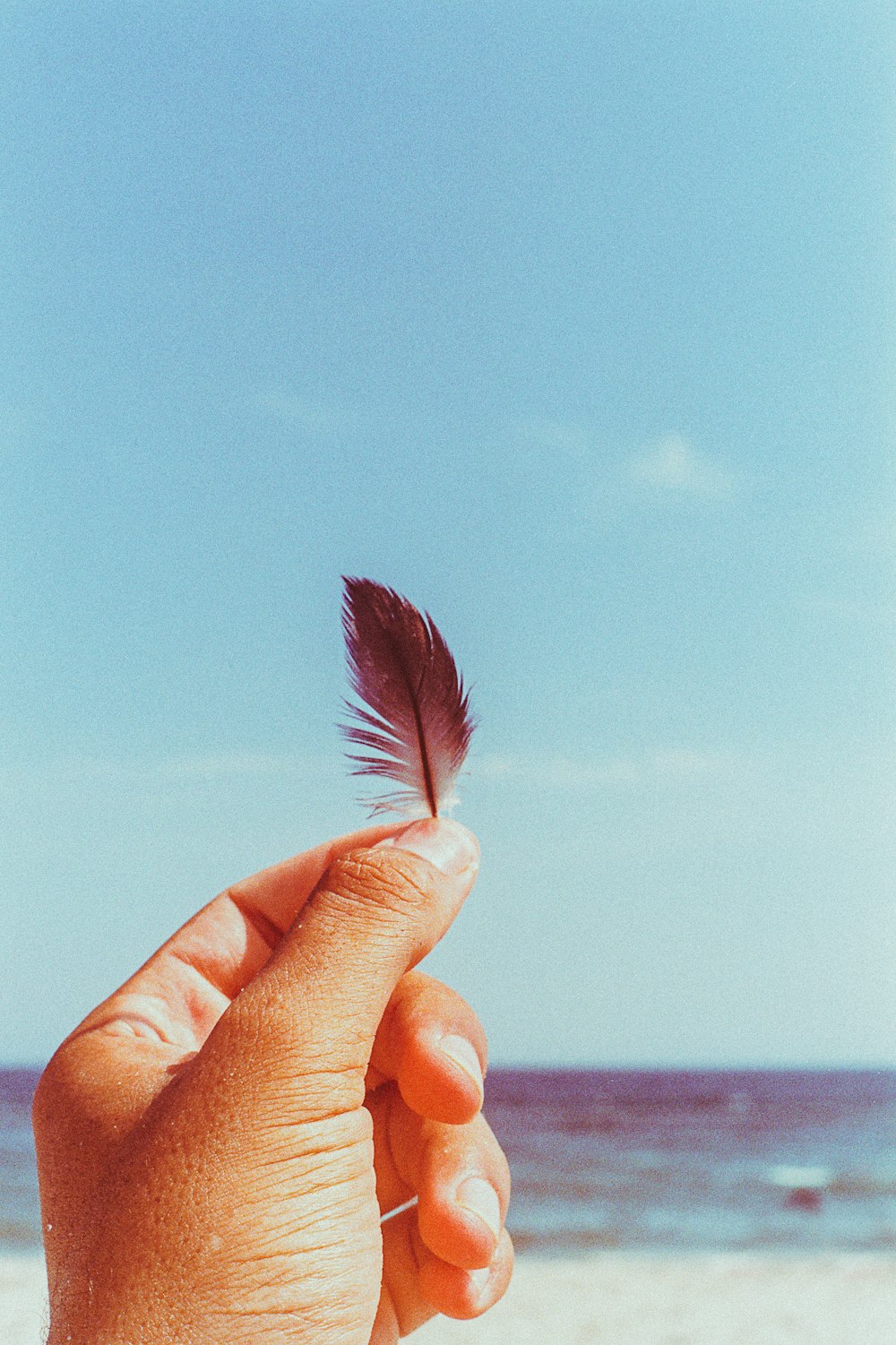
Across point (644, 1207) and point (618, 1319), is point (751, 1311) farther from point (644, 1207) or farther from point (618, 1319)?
point (644, 1207)

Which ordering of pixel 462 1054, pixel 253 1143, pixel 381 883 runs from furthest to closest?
pixel 462 1054
pixel 381 883
pixel 253 1143

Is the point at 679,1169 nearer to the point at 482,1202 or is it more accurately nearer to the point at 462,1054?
the point at 482,1202

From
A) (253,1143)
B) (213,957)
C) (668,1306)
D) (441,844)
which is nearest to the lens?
(253,1143)

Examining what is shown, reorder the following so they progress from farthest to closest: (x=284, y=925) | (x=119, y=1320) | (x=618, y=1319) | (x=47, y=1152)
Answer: (x=618, y=1319) → (x=284, y=925) → (x=47, y=1152) → (x=119, y=1320)

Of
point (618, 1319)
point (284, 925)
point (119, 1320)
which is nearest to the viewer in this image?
point (119, 1320)

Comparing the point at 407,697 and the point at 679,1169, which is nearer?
the point at 407,697

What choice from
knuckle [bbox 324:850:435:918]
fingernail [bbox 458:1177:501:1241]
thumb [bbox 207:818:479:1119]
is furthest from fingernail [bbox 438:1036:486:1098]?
knuckle [bbox 324:850:435:918]

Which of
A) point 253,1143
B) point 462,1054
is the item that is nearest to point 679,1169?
point 462,1054

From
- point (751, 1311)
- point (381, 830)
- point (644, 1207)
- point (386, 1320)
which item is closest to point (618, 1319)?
point (751, 1311)
